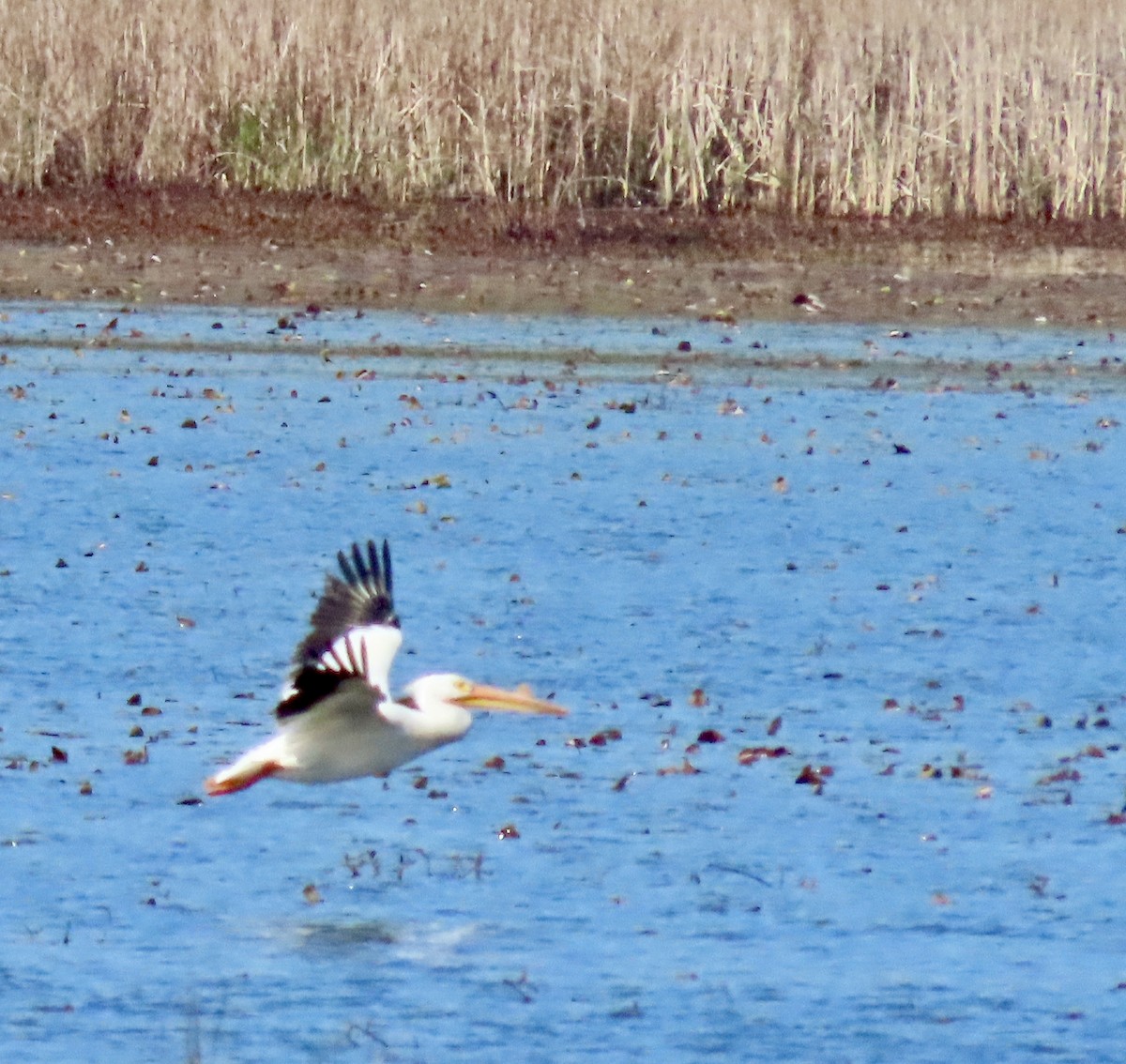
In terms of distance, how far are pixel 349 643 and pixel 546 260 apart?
16155 millimetres

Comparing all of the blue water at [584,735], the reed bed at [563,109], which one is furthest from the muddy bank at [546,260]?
the blue water at [584,735]

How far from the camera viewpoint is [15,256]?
72.3ft

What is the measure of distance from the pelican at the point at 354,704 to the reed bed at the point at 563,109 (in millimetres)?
17000

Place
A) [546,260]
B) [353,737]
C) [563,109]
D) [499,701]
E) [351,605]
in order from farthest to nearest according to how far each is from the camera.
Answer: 1. [563,109]
2. [546,260]
3. [499,701]
4. [351,605]
5. [353,737]

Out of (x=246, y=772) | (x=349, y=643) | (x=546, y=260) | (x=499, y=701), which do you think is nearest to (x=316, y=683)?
(x=349, y=643)

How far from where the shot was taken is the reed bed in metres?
23.8

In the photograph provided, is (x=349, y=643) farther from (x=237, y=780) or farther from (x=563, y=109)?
(x=563, y=109)

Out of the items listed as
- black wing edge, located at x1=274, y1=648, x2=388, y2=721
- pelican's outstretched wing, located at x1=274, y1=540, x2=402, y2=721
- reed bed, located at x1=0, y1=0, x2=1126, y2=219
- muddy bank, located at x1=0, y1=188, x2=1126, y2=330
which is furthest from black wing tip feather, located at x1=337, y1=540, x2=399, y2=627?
reed bed, located at x1=0, y1=0, x2=1126, y2=219

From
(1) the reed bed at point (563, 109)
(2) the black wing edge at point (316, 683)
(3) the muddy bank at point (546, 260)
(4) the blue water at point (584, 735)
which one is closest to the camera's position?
(4) the blue water at point (584, 735)

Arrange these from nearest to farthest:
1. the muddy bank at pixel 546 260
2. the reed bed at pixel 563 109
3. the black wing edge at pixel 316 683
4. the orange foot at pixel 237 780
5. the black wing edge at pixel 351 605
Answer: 1. the black wing edge at pixel 316 683
2. the orange foot at pixel 237 780
3. the black wing edge at pixel 351 605
4. the muddy bank at pixel 546 260
5. the reed bed at pixel 563 109

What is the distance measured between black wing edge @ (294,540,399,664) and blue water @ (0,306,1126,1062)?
0.55 meters

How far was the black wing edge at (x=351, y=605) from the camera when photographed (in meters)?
6.60

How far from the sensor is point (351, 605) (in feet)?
22.2

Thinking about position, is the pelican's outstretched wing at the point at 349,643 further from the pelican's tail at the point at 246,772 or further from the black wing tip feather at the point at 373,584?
the pelican's tail at the point at 246,772
